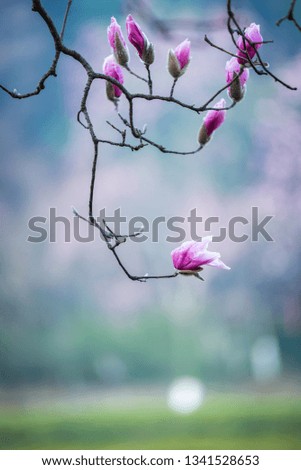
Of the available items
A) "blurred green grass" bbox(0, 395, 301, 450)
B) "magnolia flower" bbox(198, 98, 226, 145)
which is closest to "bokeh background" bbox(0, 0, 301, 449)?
"blurred green grass" bbox(0, 395, 301, 450)

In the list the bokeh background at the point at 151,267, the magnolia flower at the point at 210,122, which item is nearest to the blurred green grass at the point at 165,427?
the bokeh background at the point at 151,267

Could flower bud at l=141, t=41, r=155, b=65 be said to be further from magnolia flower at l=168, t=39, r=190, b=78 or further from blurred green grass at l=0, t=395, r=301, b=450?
blurred green grass at l=0, t=395, r=301, b=450

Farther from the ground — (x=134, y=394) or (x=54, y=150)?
(x=54, y=150)

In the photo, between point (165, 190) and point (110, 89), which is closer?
point (110, 89)

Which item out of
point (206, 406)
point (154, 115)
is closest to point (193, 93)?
point (154, 115)

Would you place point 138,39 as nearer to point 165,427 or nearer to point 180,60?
point 180,60

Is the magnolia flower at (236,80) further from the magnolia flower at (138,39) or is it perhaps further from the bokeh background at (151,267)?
the bokeh background at (151,267)

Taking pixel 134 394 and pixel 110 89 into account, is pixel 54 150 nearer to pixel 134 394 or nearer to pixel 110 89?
pixel 110 89
